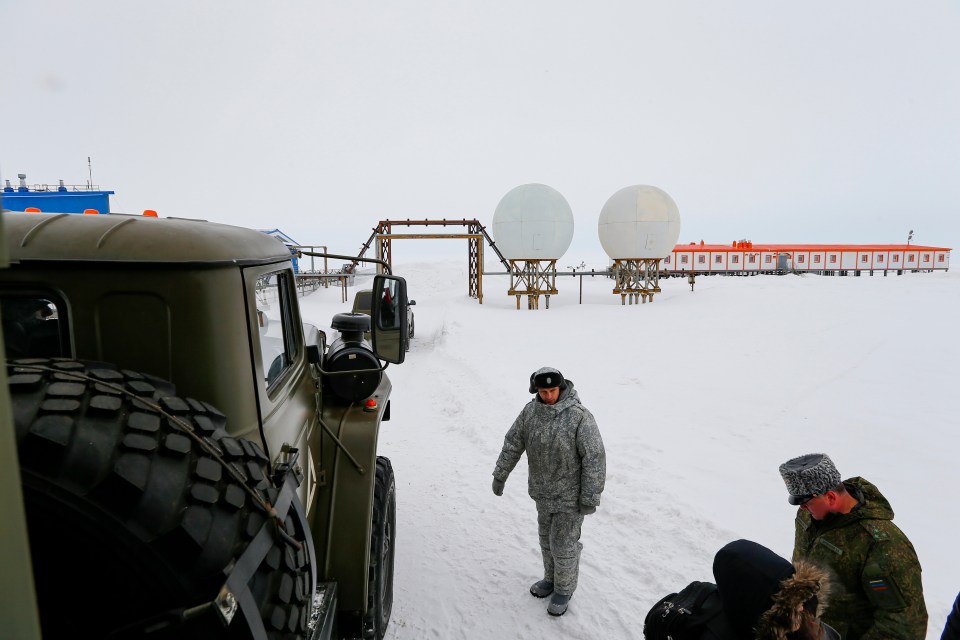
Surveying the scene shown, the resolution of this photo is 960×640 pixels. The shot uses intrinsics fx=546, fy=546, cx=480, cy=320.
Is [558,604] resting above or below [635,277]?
below

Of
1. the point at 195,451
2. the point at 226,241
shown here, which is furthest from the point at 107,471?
the point at 226,241

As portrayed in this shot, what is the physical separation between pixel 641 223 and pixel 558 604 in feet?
70.4

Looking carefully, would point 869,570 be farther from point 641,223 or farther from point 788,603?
point 641,223

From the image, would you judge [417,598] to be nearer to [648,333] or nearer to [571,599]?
[571,599]

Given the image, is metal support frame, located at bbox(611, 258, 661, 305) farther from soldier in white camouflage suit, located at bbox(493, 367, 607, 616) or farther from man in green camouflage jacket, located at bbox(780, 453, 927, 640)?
man in green camouflage jacket, located at bbox(780, 453, 927, 640)

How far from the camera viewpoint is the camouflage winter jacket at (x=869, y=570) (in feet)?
8.13

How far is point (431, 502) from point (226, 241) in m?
4.34

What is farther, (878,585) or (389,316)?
(389,316)

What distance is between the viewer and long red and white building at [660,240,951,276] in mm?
43219

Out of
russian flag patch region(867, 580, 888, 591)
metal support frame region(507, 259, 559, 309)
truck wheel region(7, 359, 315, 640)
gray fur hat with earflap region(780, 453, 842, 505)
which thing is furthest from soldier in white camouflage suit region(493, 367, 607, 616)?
metal support frame region(507, 259, 559, 309)

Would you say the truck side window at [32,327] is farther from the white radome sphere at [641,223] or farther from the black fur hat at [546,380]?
the white radome sphere at [641,223]

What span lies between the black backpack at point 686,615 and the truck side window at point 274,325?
186 cm

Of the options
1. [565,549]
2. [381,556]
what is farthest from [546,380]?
[381,556]

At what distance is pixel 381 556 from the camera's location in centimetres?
342
